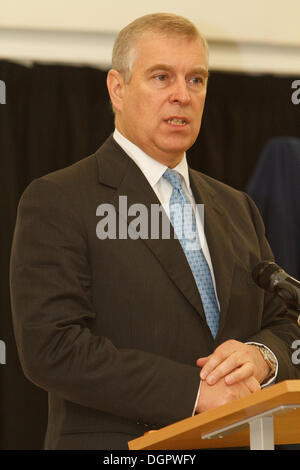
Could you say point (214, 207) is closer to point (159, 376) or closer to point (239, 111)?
point (159, 376)

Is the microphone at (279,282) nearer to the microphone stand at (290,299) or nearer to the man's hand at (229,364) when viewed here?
the microphone stand at (290,299)

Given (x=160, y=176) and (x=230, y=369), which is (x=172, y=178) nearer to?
(x=160, y=176)

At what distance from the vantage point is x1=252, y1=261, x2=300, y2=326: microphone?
1.88 metres

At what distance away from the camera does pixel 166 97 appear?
2553 millimetres

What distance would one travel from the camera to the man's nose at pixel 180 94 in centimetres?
254

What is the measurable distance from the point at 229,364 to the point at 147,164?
785 millimetres

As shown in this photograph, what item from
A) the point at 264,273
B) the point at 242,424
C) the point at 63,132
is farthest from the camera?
the point at 63,132

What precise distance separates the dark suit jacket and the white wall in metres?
1.87

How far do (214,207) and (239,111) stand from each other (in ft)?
6.65

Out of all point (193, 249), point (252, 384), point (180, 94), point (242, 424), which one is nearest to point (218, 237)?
point (193, 249)

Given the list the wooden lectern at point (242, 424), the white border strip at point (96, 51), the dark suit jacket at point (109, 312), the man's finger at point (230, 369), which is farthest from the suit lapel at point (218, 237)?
the white border strip at point (96, 51)

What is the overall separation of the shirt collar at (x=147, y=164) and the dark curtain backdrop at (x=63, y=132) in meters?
1.57

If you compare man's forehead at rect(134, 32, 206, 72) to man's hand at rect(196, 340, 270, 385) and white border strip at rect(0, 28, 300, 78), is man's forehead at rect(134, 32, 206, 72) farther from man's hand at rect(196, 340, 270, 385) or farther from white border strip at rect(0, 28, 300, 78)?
white border strip at rect(0, 28, 300, 78)

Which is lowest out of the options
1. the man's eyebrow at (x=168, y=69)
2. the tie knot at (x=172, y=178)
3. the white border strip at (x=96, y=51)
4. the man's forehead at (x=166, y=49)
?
the tie knot at (x=172, y=178)
